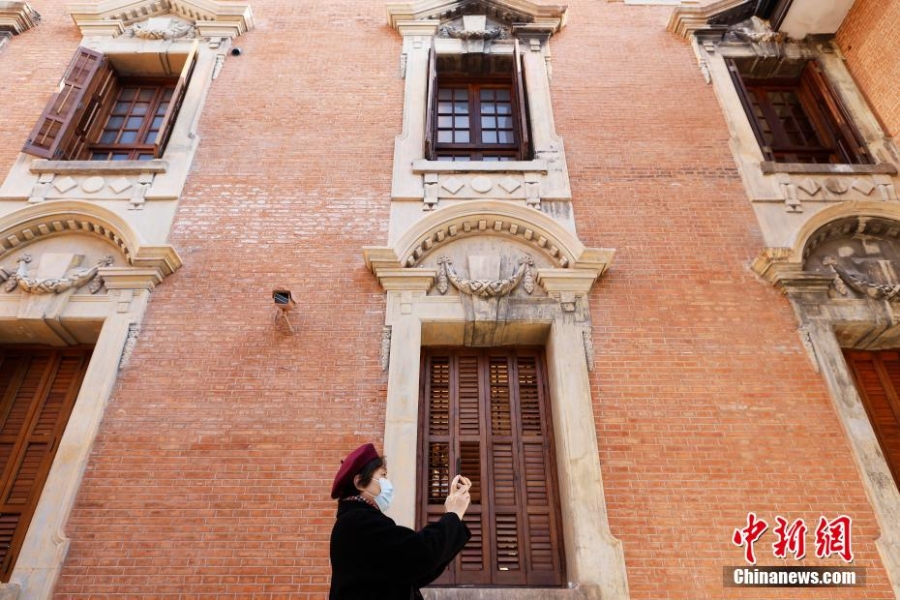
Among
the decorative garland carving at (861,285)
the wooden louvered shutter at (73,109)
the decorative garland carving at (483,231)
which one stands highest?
the wooden louvered shutter at (73,109)

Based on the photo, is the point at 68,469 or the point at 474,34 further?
the point at 474,34

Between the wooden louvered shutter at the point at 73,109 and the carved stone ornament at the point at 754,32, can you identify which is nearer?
the wooden louvered shutter at the point at 73,109

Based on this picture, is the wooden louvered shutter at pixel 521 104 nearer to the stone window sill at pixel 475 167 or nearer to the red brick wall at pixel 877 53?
the stone window sill at pixel 475 167

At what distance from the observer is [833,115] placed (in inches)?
303

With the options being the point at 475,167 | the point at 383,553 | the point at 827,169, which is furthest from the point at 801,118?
the point at 383,553

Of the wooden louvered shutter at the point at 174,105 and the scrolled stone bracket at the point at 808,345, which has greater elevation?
the wooden louvered shutter at the point at 174,105

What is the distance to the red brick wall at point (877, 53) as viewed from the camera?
727cm

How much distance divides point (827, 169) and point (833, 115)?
131cm

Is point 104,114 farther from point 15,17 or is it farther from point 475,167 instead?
point 475,167

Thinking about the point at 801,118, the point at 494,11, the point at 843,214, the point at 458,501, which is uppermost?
the point at 494,11

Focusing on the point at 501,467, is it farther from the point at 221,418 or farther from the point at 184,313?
the point at 184,313

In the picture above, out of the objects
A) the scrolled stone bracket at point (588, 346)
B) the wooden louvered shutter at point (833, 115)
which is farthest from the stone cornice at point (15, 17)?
the wooden louvered shutter at point (833, 115)

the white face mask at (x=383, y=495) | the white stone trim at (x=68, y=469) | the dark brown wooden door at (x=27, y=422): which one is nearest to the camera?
the white face mask at (x=383, y=495)

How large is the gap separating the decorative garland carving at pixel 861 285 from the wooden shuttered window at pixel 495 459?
3222 millimetres
